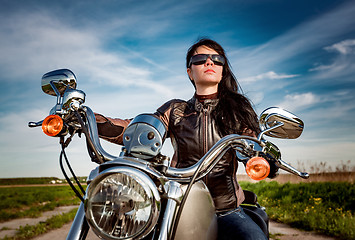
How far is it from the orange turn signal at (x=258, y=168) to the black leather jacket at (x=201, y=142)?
0.80 metres

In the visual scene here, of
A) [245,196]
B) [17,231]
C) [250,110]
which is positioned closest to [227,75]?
[250,110]

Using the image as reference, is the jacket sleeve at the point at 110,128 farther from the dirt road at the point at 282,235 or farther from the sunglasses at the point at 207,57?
the dirt road at the point at 282,235

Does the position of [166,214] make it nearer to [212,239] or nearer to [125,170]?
[125,170]

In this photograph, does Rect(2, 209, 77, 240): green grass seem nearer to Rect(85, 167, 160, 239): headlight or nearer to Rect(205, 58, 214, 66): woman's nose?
Rect(205, 58, 214, 66): woman's nose

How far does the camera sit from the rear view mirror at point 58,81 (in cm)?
145

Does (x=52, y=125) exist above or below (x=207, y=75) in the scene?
below

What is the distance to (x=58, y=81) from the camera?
1.45m

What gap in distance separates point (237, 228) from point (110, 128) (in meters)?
0.91

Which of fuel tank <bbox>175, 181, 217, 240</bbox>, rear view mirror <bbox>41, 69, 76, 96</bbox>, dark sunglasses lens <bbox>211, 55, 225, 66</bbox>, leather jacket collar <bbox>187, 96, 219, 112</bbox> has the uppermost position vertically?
dark sunglasses lens <bbox>211, 55, 225, 66</bbox>

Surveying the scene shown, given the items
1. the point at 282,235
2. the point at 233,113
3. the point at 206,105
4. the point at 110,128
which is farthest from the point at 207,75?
the point at 282,235

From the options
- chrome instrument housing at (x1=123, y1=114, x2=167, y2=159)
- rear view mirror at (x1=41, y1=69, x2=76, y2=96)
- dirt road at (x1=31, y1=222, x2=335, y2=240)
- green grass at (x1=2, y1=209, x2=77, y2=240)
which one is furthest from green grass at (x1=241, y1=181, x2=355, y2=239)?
rear view mirror at (x1=41, y1=69, x2=76, y2=96)

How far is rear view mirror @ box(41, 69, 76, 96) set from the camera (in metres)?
1.45

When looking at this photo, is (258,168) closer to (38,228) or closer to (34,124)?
(34,124)

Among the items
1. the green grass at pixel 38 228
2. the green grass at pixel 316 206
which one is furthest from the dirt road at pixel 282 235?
the green grass at pixel 316 206
